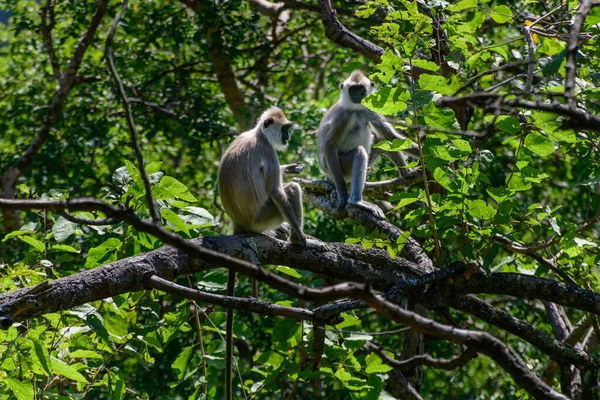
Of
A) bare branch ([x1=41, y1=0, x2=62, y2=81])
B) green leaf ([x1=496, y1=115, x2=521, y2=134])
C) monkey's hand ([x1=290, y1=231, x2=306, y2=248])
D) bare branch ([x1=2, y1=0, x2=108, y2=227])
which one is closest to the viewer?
green leaf ([x1=496, y1=115, x2=521, y2=134])

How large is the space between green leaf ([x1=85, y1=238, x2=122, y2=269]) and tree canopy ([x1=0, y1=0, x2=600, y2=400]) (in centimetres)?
1

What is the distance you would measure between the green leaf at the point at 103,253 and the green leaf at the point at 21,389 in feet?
2.51

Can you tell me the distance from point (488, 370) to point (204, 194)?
3915 mm

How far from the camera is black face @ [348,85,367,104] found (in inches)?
284

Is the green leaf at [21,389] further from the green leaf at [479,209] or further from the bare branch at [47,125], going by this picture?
the bare branch at [47,125]

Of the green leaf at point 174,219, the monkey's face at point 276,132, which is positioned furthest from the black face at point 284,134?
the green leaf at point 174,219

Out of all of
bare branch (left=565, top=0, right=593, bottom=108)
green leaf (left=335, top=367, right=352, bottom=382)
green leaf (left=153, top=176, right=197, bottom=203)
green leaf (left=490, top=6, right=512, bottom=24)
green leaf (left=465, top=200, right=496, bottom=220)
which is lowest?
green leaf (left=335, top=367, right=352, bottom=382)

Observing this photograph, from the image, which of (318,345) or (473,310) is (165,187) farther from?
(473,310)

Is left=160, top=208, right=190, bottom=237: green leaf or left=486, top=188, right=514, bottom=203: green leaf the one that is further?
left=160, top=208, right=190, bottom=237: green leaf

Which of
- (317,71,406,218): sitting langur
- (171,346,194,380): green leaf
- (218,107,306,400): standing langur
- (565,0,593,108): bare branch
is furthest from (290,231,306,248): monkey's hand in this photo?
(565,0,593,108): bare branch

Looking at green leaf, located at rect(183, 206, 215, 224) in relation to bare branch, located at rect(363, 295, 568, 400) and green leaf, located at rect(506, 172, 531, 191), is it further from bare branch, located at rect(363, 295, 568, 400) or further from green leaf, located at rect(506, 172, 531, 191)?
bare branch, located at rect(363, 295, 568, 400)

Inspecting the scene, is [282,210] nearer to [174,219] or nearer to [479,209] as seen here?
[174,219]

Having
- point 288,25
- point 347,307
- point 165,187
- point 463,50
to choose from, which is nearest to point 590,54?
point 463,50

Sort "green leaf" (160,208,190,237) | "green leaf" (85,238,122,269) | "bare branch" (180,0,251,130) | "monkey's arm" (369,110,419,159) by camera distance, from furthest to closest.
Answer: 1. "bare branch" (180,0,251,130)
2. "monkey's arm" (369,110,419,159)
3. "green leaf" (85,238,122,269)
4. "green leaf" (160,208,190,237)
